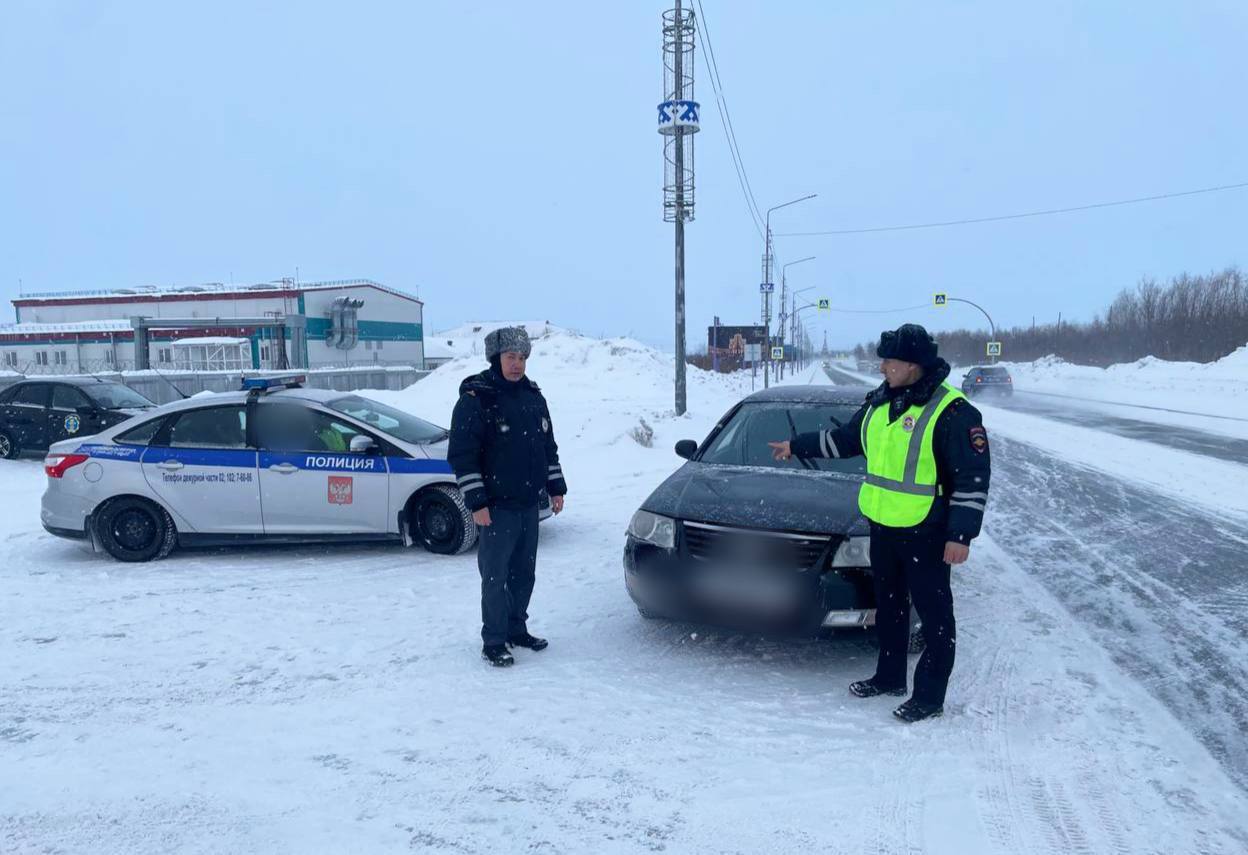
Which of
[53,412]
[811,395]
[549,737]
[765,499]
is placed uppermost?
[811,395]

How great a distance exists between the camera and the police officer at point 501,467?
4734 mm

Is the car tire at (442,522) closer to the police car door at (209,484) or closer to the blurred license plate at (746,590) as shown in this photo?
the police car door at (209,484)

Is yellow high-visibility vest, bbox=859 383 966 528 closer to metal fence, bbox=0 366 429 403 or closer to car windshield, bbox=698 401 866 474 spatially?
car windshield, bbox=698 401 866 474

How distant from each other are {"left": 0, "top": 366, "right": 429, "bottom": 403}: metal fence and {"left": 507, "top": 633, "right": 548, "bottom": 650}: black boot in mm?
15984

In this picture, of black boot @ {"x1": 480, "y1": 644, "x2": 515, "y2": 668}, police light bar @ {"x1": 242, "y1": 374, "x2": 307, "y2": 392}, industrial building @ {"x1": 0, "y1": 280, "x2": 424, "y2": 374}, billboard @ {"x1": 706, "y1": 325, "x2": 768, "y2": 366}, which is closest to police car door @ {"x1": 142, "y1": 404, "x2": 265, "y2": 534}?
police light bar @ {"x1": 242, "y1": 374, "x2": 307, "y2": 392}

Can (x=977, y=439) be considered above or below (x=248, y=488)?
above

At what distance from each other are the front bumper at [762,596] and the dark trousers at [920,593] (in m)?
0.20

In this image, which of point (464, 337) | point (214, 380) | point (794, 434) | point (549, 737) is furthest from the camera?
point (464, 337)

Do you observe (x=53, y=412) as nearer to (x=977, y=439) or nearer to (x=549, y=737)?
(x=549, y=737)

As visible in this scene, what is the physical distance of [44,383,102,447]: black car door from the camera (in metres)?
14.8

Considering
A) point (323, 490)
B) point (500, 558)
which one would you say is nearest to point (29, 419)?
point (323, 490)

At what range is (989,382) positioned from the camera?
37.2 meters

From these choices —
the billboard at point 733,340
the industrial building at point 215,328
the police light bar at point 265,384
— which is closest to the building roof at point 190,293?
the industrial building at point 215,328

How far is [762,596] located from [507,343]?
1.93m
